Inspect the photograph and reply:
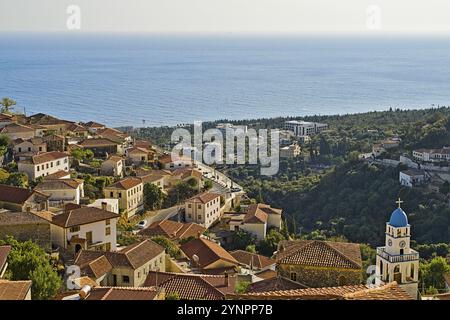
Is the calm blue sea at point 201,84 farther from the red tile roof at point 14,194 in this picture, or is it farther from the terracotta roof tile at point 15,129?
the red tile roof at point 14,194

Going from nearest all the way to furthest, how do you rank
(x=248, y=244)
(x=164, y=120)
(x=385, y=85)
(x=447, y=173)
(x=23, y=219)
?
(x=23, y=219)
(x=248, y=244)
(x=447, y=173)
(x=164, y=120)
(x=385, y=85)

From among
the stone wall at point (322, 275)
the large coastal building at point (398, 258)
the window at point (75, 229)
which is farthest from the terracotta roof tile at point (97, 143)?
the large coastal building at point (398, 258)

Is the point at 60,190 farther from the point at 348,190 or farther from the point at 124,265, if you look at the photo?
the point at 348,190

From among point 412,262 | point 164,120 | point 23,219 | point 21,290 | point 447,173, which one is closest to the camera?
point 21,290

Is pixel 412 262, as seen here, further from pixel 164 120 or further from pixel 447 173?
pixel 164 120

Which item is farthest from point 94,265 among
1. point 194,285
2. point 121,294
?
point 121,294

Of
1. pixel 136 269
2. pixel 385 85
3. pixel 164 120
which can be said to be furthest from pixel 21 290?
pixel 385 85
